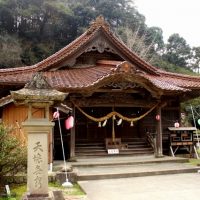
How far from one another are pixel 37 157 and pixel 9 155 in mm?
1326

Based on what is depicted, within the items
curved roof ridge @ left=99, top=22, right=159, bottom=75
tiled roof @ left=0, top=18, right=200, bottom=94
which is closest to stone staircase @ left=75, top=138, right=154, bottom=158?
tiled roof @ left=0, top=18, right=200, bottom=94

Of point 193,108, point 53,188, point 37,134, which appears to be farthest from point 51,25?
point 37,134

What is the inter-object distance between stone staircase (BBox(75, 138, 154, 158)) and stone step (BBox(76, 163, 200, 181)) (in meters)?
1.80

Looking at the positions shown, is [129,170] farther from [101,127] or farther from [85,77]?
[85,77]

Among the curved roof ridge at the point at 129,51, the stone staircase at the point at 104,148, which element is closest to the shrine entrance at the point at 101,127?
the stone staircase at the point at 104,148

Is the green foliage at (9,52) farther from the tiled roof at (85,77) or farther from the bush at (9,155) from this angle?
the bush at (9,155)

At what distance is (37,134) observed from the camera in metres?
7.20

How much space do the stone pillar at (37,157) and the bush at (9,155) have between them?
1.14 meters

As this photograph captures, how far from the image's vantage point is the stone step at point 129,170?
11.3 m

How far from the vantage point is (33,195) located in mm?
7035

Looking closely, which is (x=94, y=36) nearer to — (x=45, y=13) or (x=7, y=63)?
(x=7, y=63)

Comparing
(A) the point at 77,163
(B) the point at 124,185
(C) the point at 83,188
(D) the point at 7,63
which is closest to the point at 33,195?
(C) the point at 83,188

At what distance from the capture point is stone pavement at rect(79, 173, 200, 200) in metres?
8.69

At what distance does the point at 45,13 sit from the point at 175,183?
1445 inches
